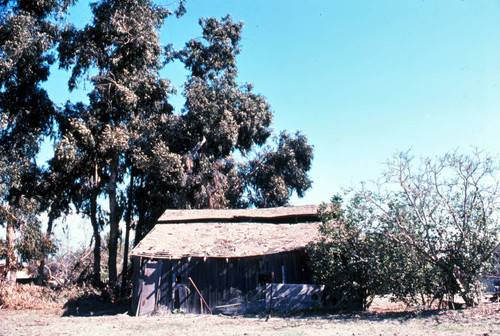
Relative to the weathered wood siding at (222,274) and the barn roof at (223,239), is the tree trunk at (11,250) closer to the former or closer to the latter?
the barn roof at (223,239)

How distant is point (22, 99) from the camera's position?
24.3 m

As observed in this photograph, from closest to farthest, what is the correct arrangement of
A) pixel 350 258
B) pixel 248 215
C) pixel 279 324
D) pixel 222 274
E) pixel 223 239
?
1. pixel 279 324
2. pixel 350 258
3. pixel 222 274
4. pixel 223 239
5. pixel 248 215

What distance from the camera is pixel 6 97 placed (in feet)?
77.4

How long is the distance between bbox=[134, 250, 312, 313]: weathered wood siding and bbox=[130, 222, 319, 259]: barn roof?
0.47m

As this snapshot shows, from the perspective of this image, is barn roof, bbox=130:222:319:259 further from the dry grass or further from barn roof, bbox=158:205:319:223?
the dry grass

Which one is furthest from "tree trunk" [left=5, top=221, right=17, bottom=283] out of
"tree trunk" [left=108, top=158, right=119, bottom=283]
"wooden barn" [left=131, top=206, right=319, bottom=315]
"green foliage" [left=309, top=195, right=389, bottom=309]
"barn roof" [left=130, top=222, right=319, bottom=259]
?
"green foliage" [left=309, top=195, right=389, bottom=309]

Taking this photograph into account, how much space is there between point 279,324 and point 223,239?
841 cm

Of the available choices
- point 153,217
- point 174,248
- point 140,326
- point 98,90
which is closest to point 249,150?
point 153,217

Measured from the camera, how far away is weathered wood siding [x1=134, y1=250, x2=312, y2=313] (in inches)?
755

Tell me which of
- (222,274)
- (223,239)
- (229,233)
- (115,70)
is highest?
(115,70)

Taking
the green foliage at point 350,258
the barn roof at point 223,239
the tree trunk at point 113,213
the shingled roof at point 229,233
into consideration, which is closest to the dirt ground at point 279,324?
the green foliage at point 350,258

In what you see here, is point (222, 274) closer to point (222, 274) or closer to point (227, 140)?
point (222, 274)

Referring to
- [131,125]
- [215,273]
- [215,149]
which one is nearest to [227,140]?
[215,149]

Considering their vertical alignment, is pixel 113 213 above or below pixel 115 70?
below
